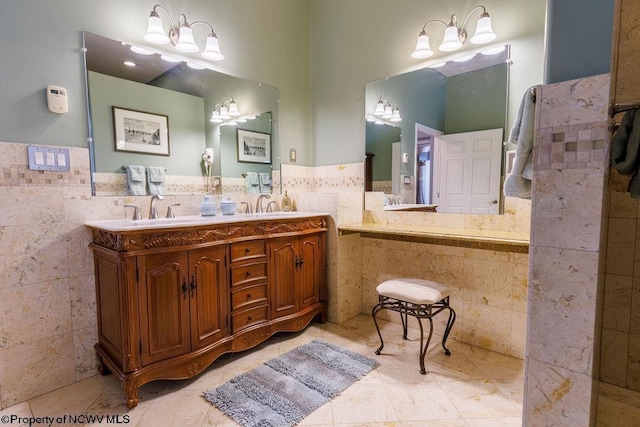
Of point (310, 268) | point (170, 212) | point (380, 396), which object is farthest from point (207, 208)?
point (380, 396)

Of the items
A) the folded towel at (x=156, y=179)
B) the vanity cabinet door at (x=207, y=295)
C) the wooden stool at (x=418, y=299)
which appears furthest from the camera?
the folded towel at (x=156, y=179)

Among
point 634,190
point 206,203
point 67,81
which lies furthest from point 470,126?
point 67,81

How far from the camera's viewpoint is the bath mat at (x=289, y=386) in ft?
5.25

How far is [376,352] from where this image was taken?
2.22 metres

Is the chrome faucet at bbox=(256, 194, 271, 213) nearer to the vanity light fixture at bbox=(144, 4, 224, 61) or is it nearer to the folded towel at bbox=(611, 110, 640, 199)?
the vanity light fixture at bbox=(144, 4, 224, 61)

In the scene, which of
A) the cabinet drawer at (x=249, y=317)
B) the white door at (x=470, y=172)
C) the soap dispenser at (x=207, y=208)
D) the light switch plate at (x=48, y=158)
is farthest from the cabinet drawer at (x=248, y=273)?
the white door at (x=470, y=172)

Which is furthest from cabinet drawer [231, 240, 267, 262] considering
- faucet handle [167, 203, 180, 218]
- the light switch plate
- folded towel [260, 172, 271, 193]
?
the light switch plate

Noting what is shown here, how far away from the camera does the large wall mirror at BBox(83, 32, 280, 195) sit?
197 cm

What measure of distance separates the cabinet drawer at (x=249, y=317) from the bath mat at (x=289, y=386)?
0.91 feet

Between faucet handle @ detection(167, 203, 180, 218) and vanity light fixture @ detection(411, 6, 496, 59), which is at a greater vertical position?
vanity light fixture @ detection(411, 6, 496, 59)

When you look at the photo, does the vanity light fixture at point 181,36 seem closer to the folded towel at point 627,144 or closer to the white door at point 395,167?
the white door at point 395,167

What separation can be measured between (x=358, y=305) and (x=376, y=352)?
74cm

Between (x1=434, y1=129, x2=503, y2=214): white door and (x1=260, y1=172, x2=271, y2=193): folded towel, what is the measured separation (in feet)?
4.84

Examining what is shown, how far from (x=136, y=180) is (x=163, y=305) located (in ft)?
2.97
